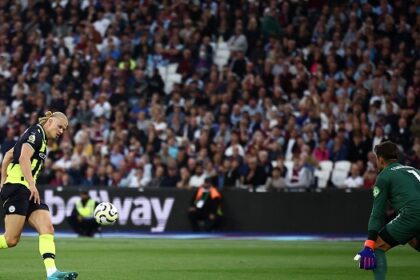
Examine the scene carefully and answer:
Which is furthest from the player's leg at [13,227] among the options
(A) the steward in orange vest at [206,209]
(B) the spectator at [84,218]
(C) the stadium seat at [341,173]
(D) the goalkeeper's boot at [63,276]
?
(C) the stadium seat at [341,173]

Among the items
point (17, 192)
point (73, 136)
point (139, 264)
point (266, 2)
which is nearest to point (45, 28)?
point (73, 136)

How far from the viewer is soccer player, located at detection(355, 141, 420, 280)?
37.5 feet

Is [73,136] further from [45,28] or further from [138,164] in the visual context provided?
[45,28]

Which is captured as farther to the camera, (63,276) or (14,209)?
(14,209)

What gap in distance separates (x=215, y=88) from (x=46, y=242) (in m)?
16.8

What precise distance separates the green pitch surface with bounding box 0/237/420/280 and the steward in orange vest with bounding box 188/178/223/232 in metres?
2.49

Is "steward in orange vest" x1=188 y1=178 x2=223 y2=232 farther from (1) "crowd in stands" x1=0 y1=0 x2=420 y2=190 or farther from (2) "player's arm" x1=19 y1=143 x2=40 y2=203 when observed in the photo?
(2) "player's arm" x1=19 y1=143 x2=40 y2=203

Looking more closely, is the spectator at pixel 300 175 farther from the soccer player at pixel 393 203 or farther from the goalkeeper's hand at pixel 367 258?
the goalkeeper's hand at pixel 367 258

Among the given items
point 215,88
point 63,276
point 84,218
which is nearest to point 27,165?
point 63,276

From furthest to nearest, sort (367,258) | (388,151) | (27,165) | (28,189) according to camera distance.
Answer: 1. (28,189)
2. (27,165)
3. (388,151)
4. (367,258)

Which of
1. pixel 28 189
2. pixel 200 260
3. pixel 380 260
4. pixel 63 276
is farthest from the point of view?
pixel 200 260

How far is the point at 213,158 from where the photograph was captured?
27.7 meters

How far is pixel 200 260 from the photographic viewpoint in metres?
18.3

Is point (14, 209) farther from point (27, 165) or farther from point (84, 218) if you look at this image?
point (84, 218)
